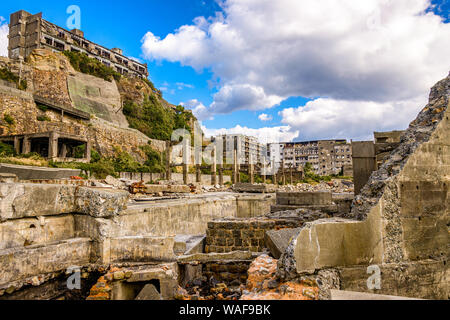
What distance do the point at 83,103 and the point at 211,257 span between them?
136ft

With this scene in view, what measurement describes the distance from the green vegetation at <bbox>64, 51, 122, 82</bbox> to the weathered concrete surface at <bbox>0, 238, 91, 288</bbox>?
156ft

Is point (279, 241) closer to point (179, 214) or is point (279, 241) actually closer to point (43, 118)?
point (179, 214)

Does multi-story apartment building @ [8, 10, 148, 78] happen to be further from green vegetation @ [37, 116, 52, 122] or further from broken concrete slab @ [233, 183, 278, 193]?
broken concrete slab @ [233, 183, 278, 193]

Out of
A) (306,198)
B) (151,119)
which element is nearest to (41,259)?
(306,198)

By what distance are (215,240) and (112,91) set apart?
154 ft

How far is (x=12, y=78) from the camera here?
32.2 meters

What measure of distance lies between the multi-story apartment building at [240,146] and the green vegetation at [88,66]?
3880 cm

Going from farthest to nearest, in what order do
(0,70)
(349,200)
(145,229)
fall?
(0,70) → (349,200) → (145,229)

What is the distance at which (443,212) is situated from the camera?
4.83 meters

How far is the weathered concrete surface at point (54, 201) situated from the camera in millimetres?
3787

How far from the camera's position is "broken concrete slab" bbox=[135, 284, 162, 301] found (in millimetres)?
3764

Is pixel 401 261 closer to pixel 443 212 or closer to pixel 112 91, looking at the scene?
pixel 443 212

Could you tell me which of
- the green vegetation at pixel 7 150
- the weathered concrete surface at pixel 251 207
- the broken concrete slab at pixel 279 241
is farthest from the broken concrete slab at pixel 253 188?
the green vegetation at pixel 7 150

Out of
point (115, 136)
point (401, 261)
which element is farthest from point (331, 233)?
point (115, 136)
